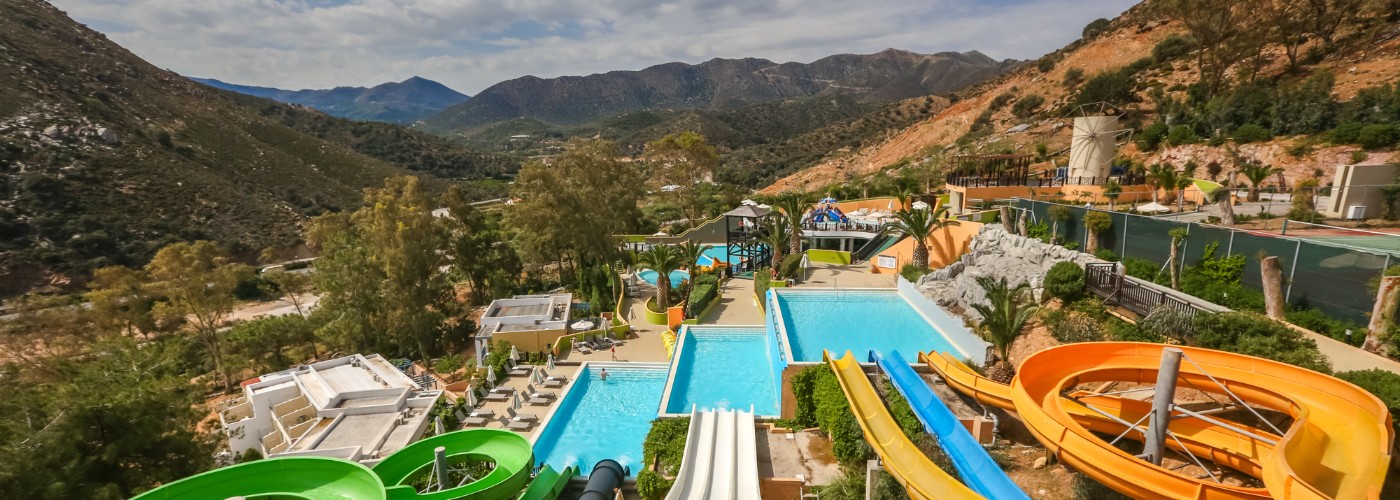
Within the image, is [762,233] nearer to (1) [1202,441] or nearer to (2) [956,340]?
(2) [956,340]

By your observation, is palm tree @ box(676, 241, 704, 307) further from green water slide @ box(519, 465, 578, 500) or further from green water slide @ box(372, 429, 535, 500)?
green water slide @ box(372, 429, 535, 500)

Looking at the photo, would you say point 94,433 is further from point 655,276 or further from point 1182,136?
point 1182,136

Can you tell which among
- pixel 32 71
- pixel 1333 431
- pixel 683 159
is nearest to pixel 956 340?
pixel 1333 431

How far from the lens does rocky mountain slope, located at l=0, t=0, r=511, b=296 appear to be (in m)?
36.9

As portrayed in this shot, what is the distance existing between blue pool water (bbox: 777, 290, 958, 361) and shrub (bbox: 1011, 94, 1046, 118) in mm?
44406

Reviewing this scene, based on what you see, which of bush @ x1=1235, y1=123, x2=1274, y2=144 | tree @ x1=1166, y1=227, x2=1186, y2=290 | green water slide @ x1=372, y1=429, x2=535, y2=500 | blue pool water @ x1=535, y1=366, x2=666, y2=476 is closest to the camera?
green water slide @ x1=372, y1=429, x2=535, y2=500

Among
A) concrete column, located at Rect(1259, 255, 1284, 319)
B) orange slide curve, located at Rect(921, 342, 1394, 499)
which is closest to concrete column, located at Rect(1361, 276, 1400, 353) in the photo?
concrete column, located at Rect(1259, 255, 1284, 319)

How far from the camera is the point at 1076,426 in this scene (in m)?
5.86

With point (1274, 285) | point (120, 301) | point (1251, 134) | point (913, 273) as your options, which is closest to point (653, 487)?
point (1274, 285)

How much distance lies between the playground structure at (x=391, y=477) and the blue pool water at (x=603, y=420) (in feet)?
5.82

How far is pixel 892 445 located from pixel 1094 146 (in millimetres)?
21429

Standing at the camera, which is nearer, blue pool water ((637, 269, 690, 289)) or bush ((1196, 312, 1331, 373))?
bush ((1196, 312, 1331, 373))

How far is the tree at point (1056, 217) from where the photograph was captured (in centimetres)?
1625

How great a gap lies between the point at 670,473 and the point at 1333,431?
30.7ft
